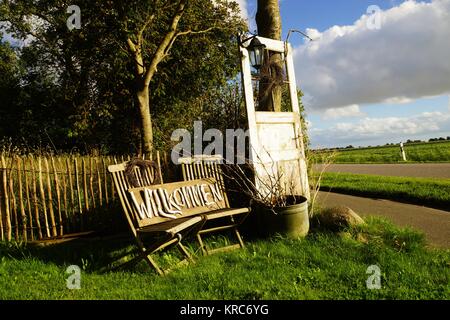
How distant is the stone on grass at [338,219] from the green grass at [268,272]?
18 cm

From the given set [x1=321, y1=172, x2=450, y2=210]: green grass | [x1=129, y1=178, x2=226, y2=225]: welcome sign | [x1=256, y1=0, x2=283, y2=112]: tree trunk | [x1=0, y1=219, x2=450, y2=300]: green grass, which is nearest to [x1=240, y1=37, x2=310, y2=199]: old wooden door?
[x1=256, y1=0, x2=283, y2=112]: tree trunk

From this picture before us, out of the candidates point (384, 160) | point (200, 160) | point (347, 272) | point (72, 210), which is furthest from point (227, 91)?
point (384, 160)

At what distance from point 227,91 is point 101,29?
906cm

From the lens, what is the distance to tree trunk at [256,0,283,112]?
24.2 feet

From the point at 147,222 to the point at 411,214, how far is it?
213 inches

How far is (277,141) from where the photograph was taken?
22.8 feet

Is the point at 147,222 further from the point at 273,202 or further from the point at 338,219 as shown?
the point at 338,219

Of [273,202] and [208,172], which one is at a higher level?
[208,172]

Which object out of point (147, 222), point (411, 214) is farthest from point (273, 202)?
point (411, 214)

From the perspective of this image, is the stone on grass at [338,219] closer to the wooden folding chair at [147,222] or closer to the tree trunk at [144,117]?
the wooden folding chair at [147,222]

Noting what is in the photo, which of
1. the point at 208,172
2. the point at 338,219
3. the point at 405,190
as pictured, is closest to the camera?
the point at 338,219

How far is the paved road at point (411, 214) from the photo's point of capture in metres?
6.11

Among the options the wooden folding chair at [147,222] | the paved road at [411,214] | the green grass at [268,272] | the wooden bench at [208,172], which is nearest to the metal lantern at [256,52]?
the wooden bench at [208,172]

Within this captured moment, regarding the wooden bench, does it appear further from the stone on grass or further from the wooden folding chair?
the stone on grass
